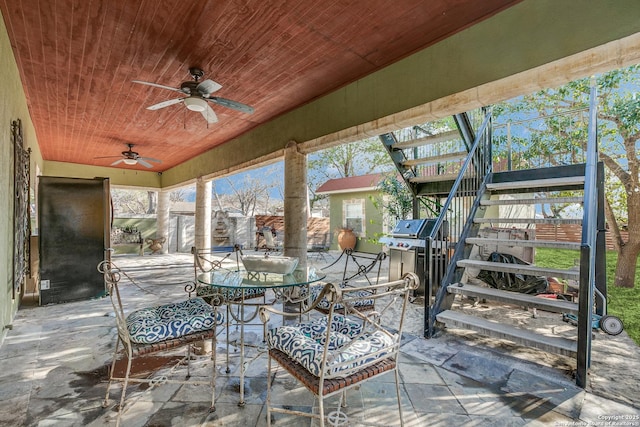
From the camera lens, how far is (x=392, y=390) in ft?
7.18

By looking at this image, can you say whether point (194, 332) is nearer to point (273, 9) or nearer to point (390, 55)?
point (273, 9)

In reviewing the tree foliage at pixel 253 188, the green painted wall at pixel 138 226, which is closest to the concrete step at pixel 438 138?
the green painted wall at pixel 138 226

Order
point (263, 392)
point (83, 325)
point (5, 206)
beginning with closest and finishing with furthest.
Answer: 1. point (263, 392)
2. point (5, 206)
3. point (83, 325)

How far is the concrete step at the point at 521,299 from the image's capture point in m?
2.60

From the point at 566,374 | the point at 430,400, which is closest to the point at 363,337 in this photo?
the point at 430,400

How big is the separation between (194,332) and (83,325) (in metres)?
2.43

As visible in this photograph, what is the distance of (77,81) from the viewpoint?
12.3 feet

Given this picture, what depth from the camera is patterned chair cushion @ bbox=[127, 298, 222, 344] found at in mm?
1876

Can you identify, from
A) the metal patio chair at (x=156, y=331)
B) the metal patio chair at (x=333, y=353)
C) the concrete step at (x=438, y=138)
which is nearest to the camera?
the metal patio chair at (x=333, y=353)

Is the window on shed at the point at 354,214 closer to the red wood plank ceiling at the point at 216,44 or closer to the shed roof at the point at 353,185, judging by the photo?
the shed roof at the point at 353,185

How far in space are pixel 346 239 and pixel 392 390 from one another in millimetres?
9016

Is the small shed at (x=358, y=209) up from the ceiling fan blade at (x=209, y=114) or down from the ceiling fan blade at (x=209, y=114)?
down

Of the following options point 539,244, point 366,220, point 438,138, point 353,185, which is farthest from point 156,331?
point 353,185

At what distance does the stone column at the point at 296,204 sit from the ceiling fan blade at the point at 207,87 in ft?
4.91
